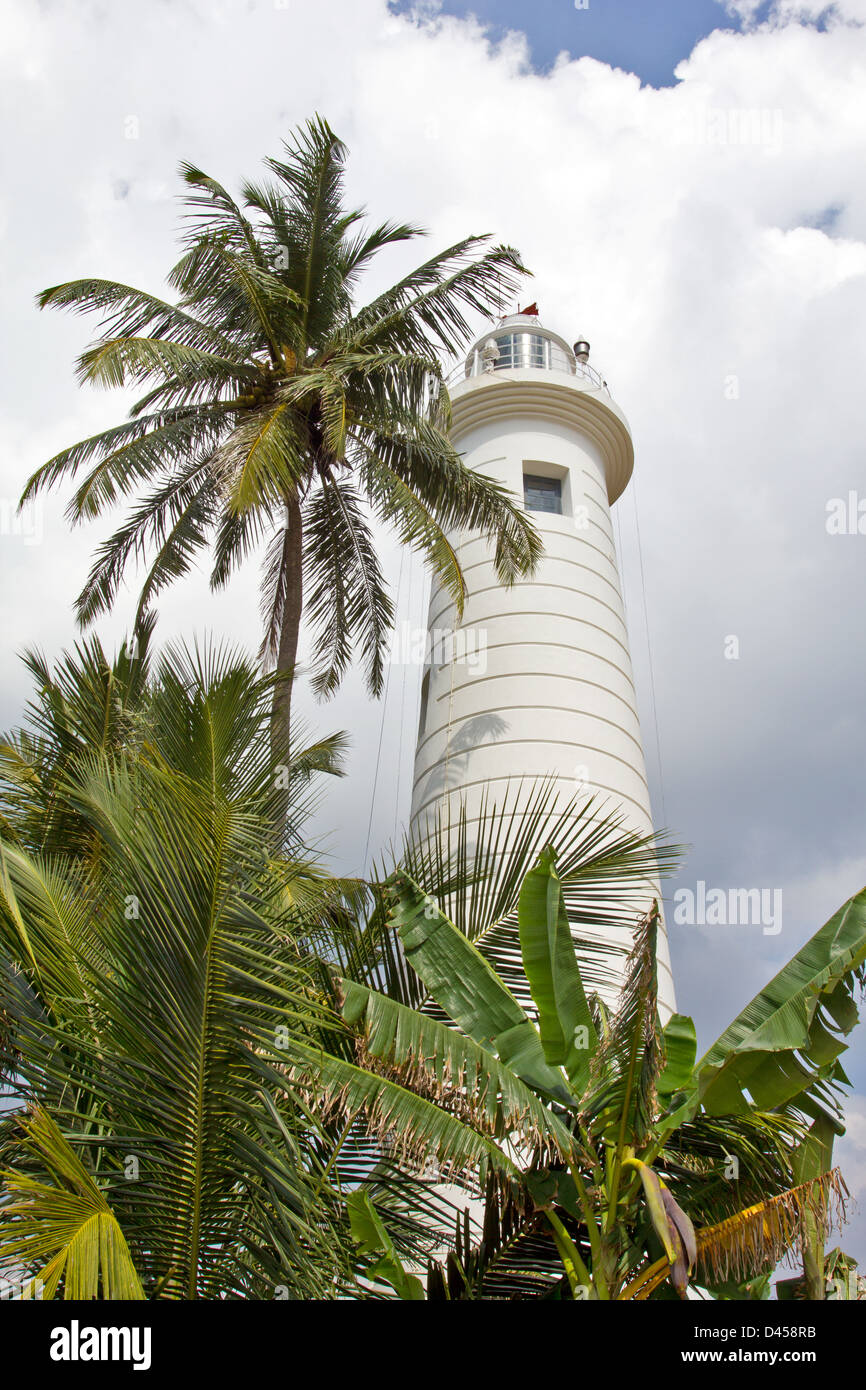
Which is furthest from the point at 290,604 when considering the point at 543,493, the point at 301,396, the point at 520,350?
the point at 520,350

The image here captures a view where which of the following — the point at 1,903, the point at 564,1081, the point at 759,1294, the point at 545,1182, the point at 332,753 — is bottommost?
the point at 759,1294

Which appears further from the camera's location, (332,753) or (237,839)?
(332,753)

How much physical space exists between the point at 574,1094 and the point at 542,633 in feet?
31.4

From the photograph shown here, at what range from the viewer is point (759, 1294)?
30.4 feet

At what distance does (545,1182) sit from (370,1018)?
1760 mm

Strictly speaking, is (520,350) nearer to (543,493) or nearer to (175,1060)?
(543,493)

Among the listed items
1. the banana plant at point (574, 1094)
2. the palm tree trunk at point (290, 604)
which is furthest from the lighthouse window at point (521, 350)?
the banana plant at point (574, 1094)

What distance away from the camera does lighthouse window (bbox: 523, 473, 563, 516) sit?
18078mm

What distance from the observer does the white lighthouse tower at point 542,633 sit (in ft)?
48.7

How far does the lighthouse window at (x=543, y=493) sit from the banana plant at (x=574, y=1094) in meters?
11.6

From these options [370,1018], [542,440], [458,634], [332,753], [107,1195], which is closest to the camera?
[107,1195]
